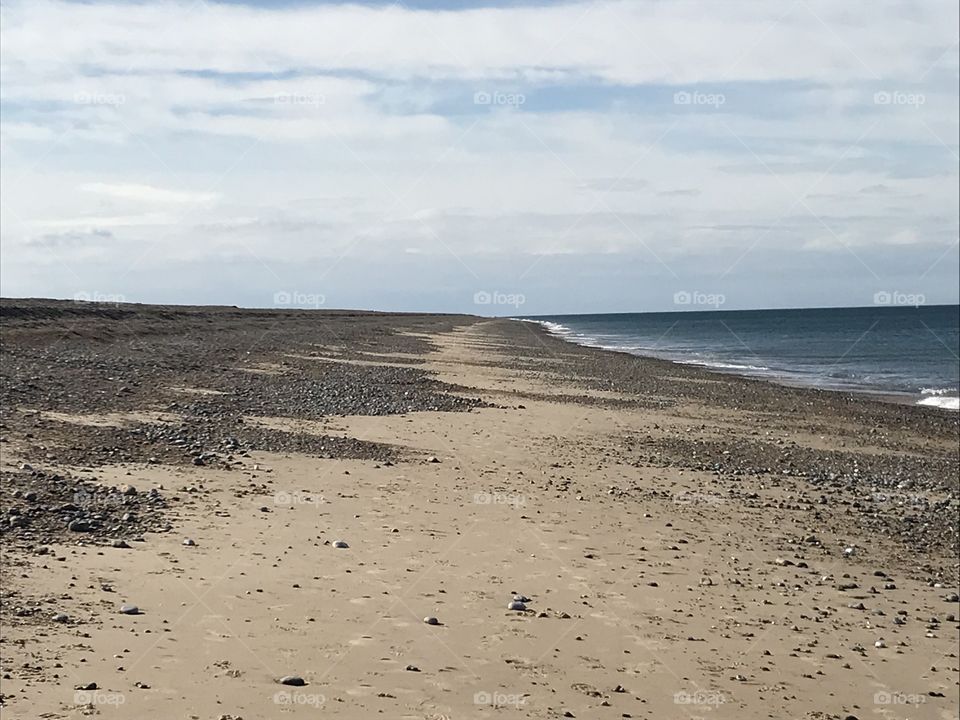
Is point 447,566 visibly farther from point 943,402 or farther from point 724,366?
point 724,366

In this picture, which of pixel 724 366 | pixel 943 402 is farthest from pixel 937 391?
pixel 724 366

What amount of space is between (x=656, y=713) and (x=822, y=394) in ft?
113

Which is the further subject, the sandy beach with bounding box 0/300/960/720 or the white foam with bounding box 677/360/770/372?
the white foam with bounding box 677/360/770/372

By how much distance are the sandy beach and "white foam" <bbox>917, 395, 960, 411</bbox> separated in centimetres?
1541

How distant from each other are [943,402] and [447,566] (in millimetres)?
35022

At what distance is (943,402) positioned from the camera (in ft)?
128

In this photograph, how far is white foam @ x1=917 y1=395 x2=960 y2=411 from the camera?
122ft

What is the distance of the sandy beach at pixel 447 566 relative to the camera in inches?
295

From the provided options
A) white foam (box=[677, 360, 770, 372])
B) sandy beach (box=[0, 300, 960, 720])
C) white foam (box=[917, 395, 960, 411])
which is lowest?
sandy beach (box=[0, 300, 960, 720])

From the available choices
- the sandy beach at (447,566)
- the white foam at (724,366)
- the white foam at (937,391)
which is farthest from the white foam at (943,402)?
the white foam at (724,366)

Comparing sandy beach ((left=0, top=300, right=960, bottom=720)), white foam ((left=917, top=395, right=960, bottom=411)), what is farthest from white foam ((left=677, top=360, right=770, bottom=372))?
sandy beach ((left=0, top=300, right=960, bottom=720))

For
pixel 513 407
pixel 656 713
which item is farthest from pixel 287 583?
pixel 513 407

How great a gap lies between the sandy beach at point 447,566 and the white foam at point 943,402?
1541cm

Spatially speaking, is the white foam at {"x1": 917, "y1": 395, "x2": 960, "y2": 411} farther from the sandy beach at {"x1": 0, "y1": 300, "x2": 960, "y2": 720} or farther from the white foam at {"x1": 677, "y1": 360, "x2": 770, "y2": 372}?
the white foam at {"x1": 677, "y1": 360, "x2": 770, "y2": 372}
